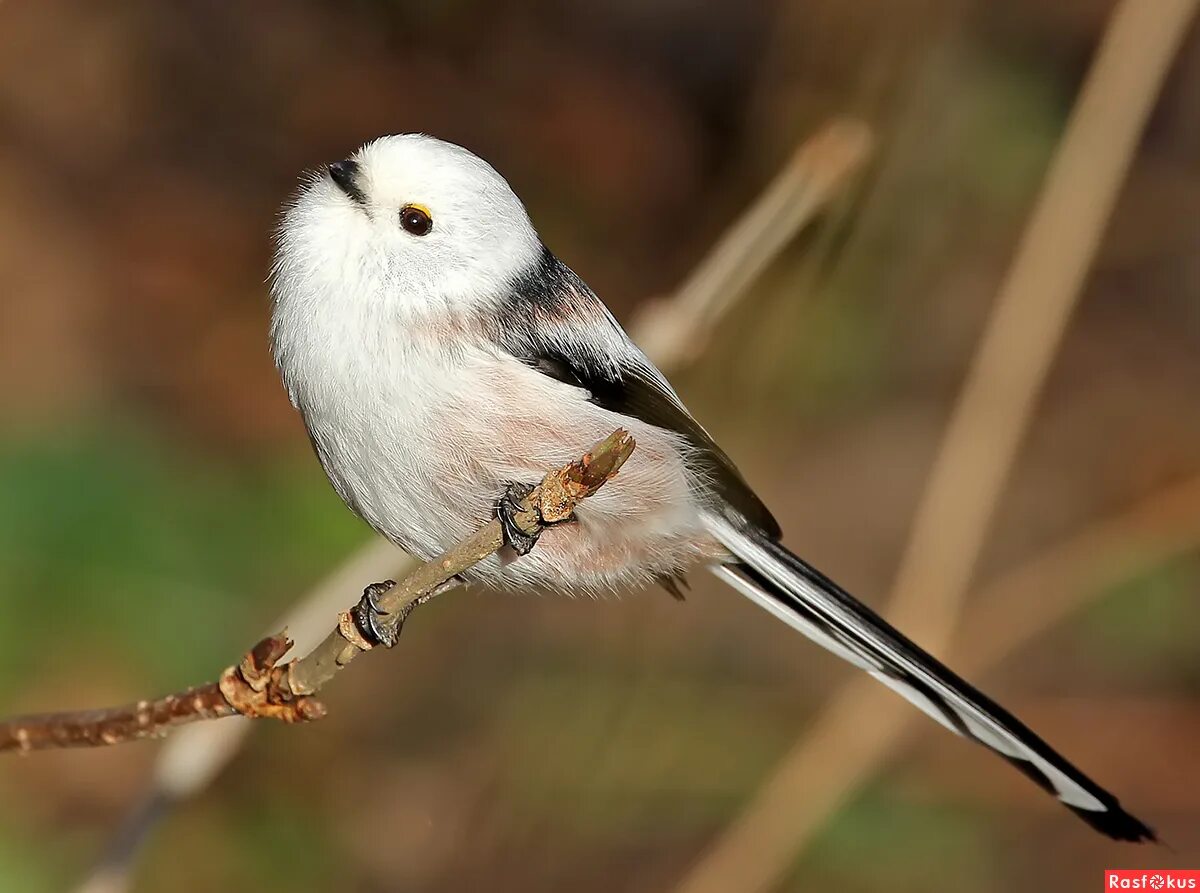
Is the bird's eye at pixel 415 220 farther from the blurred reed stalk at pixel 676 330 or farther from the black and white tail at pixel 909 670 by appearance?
the black and white tail at pixel 909 670

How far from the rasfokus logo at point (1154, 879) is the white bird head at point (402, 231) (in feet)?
5.90

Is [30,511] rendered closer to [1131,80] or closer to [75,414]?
[75,414]

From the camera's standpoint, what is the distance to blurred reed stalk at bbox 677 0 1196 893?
6.95 ft

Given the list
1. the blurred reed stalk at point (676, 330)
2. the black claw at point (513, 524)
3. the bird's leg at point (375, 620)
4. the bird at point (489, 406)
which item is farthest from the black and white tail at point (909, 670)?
the bird's leg at point (375, 620)

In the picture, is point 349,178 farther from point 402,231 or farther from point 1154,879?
point 1154,879

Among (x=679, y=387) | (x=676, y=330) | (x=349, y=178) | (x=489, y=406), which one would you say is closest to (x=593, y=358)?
(x=676, y=330)

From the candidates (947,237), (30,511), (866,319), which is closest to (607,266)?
(866,319)

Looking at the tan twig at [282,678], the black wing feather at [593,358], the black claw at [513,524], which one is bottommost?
the tan twig at [282,678]

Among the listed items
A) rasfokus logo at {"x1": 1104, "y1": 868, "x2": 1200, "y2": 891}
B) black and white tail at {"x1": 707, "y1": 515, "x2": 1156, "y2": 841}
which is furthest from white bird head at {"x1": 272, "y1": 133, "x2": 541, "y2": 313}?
rasfokus logo at {"x1": 1104, "y1": 868, "x2": 1200, "y2": 891}

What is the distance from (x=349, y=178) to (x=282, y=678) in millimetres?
679

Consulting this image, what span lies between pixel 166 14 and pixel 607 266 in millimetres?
1510

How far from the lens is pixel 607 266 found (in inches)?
159

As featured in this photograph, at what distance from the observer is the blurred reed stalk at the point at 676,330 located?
5.75ft

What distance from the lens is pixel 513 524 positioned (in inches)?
62.7
